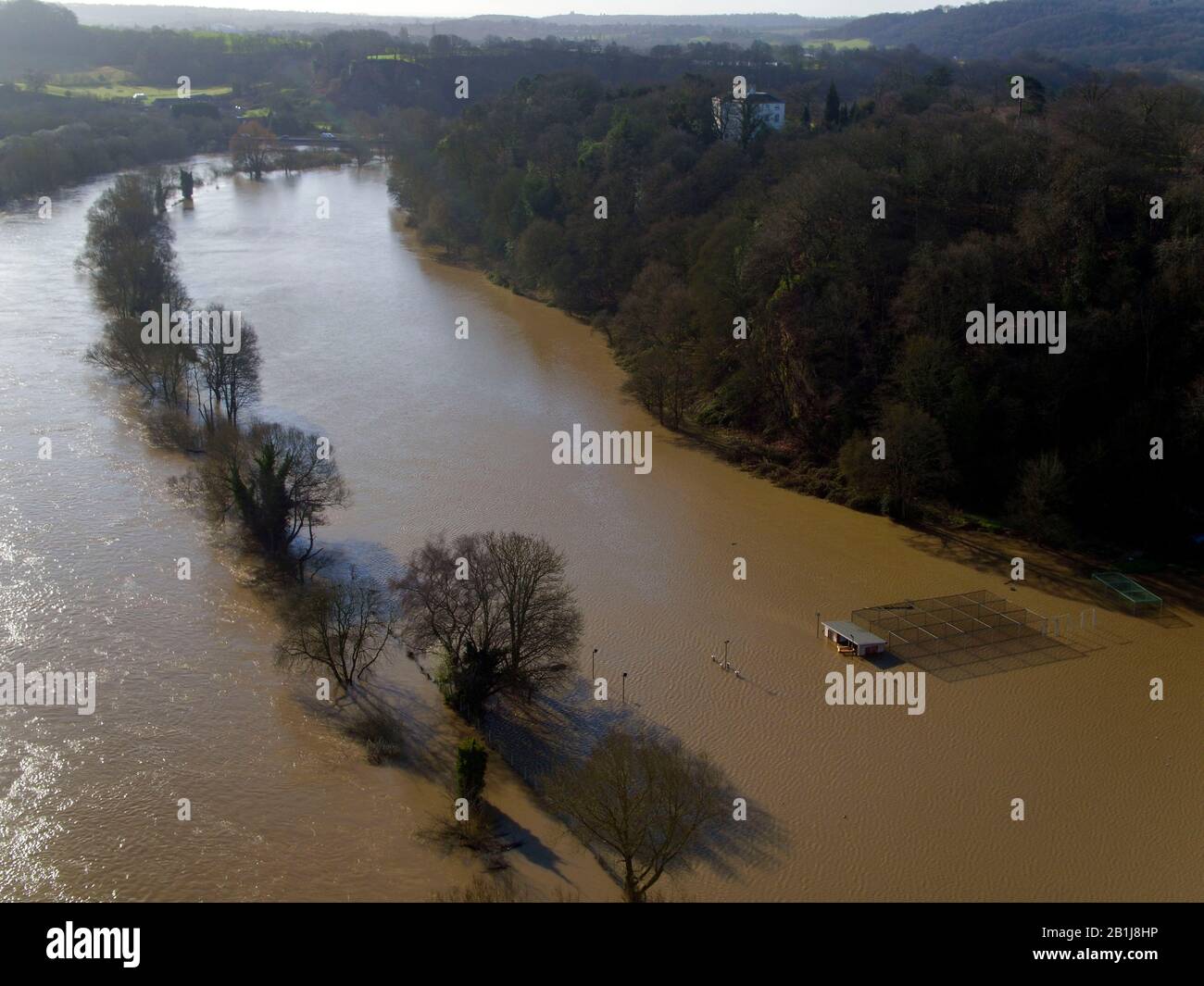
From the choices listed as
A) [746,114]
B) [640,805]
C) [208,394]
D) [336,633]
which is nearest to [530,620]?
[336,633]

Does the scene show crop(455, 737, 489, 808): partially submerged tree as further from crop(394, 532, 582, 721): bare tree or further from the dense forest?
the dense forest

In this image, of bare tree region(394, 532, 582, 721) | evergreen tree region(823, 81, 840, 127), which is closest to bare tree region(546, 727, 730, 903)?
bare tree region(394, 532, 582, 721)

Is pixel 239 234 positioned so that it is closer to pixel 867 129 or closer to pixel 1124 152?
pixel 867 129

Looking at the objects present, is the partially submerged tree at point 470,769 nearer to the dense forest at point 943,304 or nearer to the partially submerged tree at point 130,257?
the dense forest at point 943,304

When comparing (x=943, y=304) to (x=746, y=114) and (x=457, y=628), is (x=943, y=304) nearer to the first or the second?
(x=457, y=628)

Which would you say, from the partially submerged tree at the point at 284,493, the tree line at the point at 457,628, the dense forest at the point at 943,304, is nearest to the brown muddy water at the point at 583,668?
the tree line at the point at 457,628

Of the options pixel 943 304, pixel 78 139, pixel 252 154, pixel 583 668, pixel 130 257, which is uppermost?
pixel 252 154
